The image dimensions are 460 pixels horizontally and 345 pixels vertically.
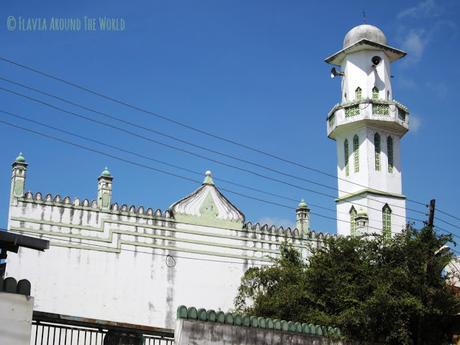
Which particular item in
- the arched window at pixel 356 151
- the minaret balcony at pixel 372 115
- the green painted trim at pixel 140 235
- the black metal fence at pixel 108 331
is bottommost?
the black metal fence at pixel 108 331

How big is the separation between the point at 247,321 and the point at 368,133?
18609 mm

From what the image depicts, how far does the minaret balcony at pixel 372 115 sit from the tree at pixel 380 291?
1190 cm

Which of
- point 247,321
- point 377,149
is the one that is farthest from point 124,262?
point 377,149

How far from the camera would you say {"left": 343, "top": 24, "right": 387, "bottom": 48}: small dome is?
1390 inches

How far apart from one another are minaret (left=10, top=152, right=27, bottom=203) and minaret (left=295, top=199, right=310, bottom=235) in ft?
33.5

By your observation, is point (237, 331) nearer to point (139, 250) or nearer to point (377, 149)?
point (139, 250)

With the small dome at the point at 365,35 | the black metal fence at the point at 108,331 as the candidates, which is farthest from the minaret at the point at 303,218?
the black metal fence at the point at 108,331

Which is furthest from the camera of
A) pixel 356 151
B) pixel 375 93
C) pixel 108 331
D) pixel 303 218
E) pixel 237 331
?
pixel 375 93

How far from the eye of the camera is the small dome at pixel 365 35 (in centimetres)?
3531

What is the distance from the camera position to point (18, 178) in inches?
976

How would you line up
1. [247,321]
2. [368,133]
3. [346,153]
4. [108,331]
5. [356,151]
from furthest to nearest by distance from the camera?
[346,153] < [356,151] < [368,133] < [247,321] < [108,331]

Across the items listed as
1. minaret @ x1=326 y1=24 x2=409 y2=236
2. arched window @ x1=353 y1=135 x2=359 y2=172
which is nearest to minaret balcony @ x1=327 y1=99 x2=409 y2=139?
minaret @ x1=326 y1=24 x2=409 y2=236

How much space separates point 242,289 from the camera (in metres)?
27.2

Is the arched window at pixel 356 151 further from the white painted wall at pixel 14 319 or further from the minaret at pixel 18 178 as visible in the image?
the white painted wall at pixel 14 319
